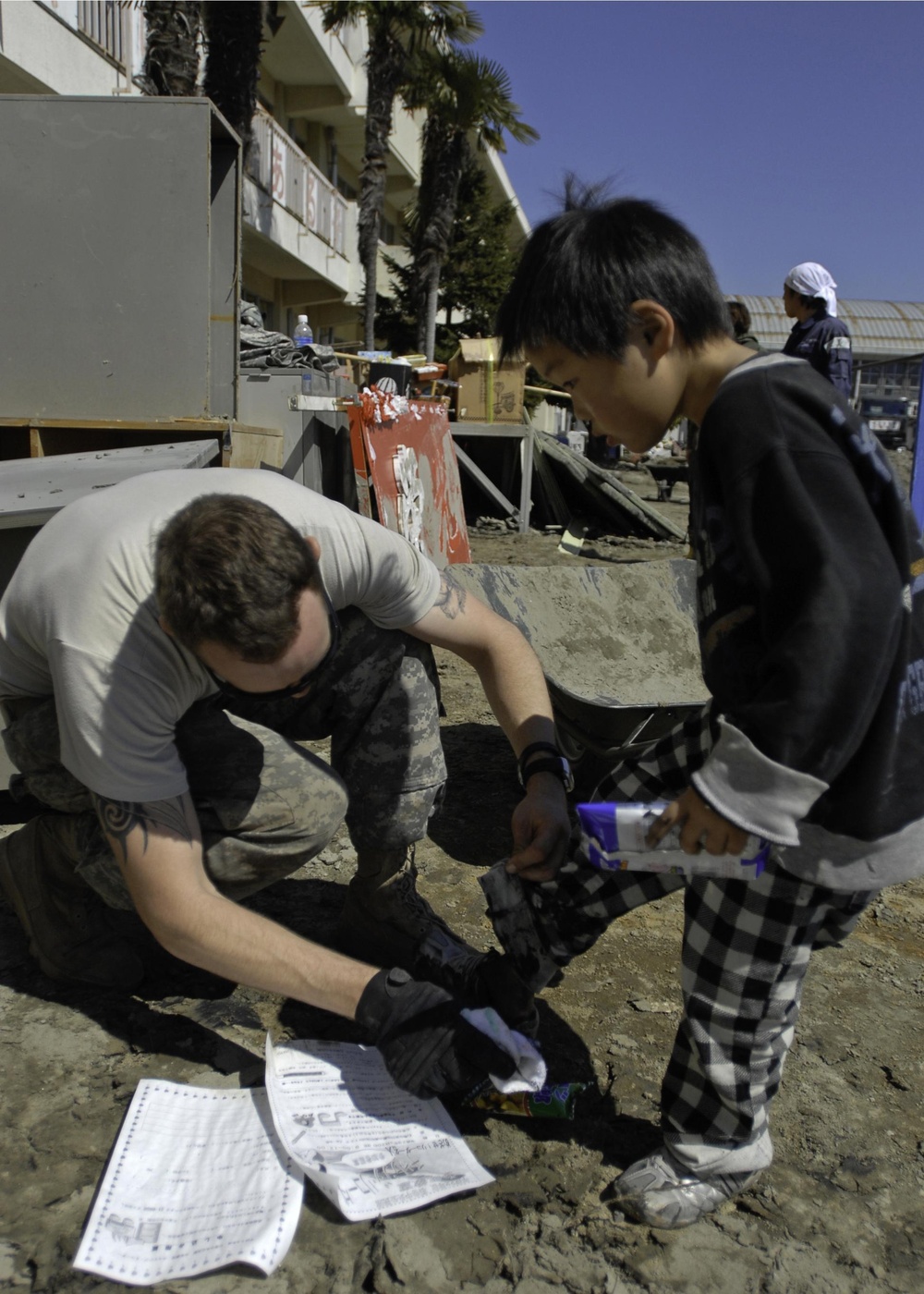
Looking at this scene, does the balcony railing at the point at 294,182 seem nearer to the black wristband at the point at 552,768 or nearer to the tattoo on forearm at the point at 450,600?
the tattoo on forearm at the point at 450,600

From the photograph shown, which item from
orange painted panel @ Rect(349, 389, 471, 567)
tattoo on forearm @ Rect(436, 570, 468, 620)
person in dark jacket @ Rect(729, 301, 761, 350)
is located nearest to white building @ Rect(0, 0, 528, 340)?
orange painted panel @ Rect(349, 389, 471, 567)

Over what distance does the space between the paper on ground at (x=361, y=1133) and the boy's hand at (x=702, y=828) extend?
2.31ft

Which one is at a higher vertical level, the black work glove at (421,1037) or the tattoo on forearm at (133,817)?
the tattoo on forearm at (133,817)

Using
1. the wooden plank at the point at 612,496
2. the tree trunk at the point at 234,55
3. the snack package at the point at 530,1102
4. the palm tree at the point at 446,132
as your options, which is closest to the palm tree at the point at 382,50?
the palm tree at the point at 446,132

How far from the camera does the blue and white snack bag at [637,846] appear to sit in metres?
1.35

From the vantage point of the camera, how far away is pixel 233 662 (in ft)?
4.63

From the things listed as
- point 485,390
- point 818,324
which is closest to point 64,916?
point 818,324

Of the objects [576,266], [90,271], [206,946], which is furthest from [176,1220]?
[90,271]

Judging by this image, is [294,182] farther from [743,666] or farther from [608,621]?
[743,666]

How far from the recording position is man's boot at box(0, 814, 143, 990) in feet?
6.56

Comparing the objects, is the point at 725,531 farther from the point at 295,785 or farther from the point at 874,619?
the point at 295,785

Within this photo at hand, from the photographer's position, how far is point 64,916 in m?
2.02

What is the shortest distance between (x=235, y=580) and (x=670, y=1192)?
1.15 metres

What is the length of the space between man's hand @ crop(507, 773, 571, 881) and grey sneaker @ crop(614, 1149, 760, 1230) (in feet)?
1.57
